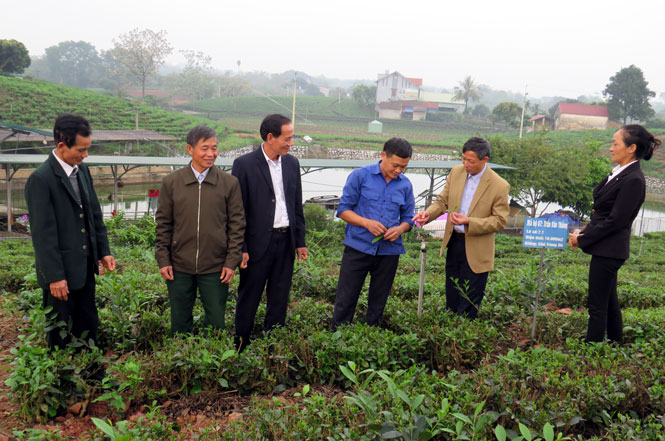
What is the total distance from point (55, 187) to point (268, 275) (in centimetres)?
137

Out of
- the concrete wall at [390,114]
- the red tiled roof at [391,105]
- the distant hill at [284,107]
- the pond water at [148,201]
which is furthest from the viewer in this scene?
the red tiled roof at [391,105]

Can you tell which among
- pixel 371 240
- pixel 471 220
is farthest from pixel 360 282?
pixel 471 220

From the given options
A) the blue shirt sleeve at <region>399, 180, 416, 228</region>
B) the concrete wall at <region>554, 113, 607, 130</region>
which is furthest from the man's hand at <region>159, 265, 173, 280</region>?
the concrete wall at <region>554, 113, 607, 130</region>

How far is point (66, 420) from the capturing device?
8.49 ft

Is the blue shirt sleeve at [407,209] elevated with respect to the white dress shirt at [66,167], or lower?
lower

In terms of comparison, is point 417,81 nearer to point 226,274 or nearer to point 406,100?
point 406,100

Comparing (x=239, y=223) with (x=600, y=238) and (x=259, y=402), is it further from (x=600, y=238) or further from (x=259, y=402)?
(x=600, y=238)

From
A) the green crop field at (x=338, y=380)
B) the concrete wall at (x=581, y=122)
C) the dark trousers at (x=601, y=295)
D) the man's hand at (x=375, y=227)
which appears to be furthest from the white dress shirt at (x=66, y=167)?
the concrete wall at (x=581, y=122)

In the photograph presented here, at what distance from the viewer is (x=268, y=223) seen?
11.0 feet

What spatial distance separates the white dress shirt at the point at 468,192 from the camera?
12.4 feet

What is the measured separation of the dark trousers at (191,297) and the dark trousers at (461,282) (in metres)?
1.65

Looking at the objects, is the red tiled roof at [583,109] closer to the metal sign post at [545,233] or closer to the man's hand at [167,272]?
the metal sign post at [545,233]

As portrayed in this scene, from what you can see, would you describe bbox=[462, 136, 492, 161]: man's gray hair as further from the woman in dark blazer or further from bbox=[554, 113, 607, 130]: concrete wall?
bbox=[554, 113, 607, 130]: concrete wall

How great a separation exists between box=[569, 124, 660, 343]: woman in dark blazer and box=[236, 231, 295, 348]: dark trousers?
1852 millimetres
